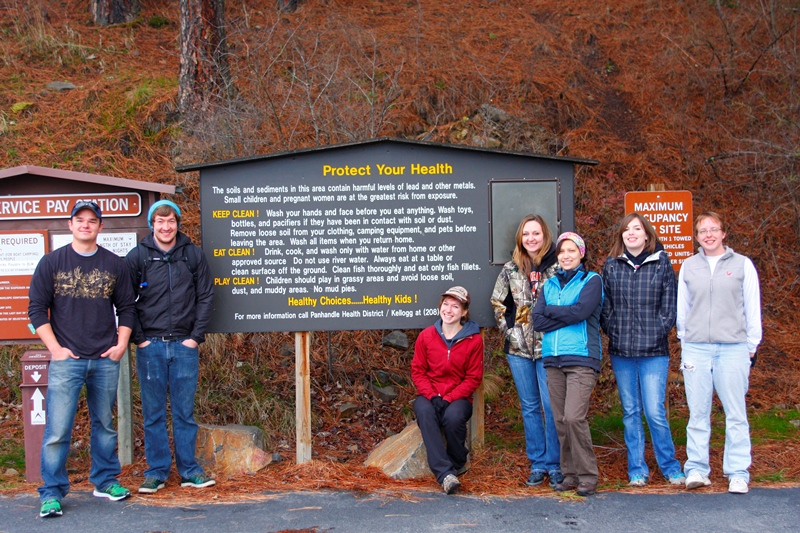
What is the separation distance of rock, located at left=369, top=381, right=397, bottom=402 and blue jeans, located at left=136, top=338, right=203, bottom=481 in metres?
2.74

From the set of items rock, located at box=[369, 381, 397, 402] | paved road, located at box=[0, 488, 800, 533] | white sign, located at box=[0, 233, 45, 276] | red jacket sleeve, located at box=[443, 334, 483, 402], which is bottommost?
paved road, located at box=[0, 488, 800, 533]

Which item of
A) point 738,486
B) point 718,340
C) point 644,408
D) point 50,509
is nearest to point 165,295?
point 50,509

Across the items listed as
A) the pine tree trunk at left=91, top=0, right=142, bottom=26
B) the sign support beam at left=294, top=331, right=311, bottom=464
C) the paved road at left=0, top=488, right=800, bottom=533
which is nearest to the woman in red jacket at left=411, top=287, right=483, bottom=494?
the paved road at left=0, top=488, right=800, bottom=533

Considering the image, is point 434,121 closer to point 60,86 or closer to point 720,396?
point 60,86

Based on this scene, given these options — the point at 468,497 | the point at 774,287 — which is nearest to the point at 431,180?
the point at 468,497

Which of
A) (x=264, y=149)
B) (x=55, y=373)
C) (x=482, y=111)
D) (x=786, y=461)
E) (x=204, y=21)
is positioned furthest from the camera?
(x=482, y=111)

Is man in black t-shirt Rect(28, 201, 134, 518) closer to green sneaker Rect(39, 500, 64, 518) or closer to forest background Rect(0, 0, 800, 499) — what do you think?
green sneaker Rect(39, 500, 64, 518)

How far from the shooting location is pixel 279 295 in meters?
5.73

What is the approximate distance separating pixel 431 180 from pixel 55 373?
3264 millimetres

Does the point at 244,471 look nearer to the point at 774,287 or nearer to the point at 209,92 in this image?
the point at 209,92

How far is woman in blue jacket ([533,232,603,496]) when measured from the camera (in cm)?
499

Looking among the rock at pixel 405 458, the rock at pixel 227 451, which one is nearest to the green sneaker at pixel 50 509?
the rock at pixel 227 451

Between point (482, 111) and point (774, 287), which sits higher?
point (482, 111)

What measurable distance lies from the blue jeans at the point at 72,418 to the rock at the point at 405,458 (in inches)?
81.6
